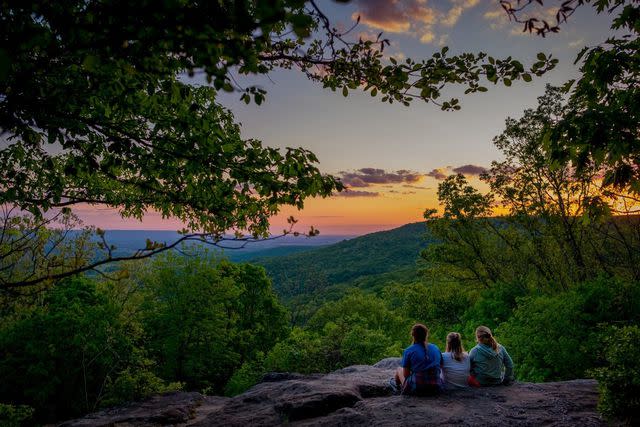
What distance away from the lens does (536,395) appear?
7.06 m

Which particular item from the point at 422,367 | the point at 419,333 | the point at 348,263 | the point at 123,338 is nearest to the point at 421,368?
the point at 422,367

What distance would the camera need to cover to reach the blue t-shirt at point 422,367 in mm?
7508

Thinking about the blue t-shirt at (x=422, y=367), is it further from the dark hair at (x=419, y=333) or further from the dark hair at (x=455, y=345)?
the dark hair at (x=455, y=345)

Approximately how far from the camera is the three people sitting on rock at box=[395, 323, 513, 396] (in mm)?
7543

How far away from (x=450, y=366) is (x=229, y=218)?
249 inches

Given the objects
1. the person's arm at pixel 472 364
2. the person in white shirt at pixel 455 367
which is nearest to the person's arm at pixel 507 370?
the person's arm at pixel 472 364

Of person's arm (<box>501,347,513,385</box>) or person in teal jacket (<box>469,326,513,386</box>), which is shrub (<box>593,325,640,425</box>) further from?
person's arm (<box>501,347,513,385</box>)

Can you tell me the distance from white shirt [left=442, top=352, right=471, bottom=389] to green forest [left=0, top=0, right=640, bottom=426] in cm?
269

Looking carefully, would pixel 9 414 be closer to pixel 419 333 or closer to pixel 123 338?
pixel 123 338

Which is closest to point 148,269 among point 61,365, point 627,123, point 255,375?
point 61,365

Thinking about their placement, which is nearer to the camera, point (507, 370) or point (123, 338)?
point (507, 370)

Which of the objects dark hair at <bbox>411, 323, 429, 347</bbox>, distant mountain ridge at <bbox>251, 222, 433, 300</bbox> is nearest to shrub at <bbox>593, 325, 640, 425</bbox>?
dark hair at <bbox>411, 323, 429, 347</bbox>

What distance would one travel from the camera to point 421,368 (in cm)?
754

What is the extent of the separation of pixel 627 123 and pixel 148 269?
3667 cm
